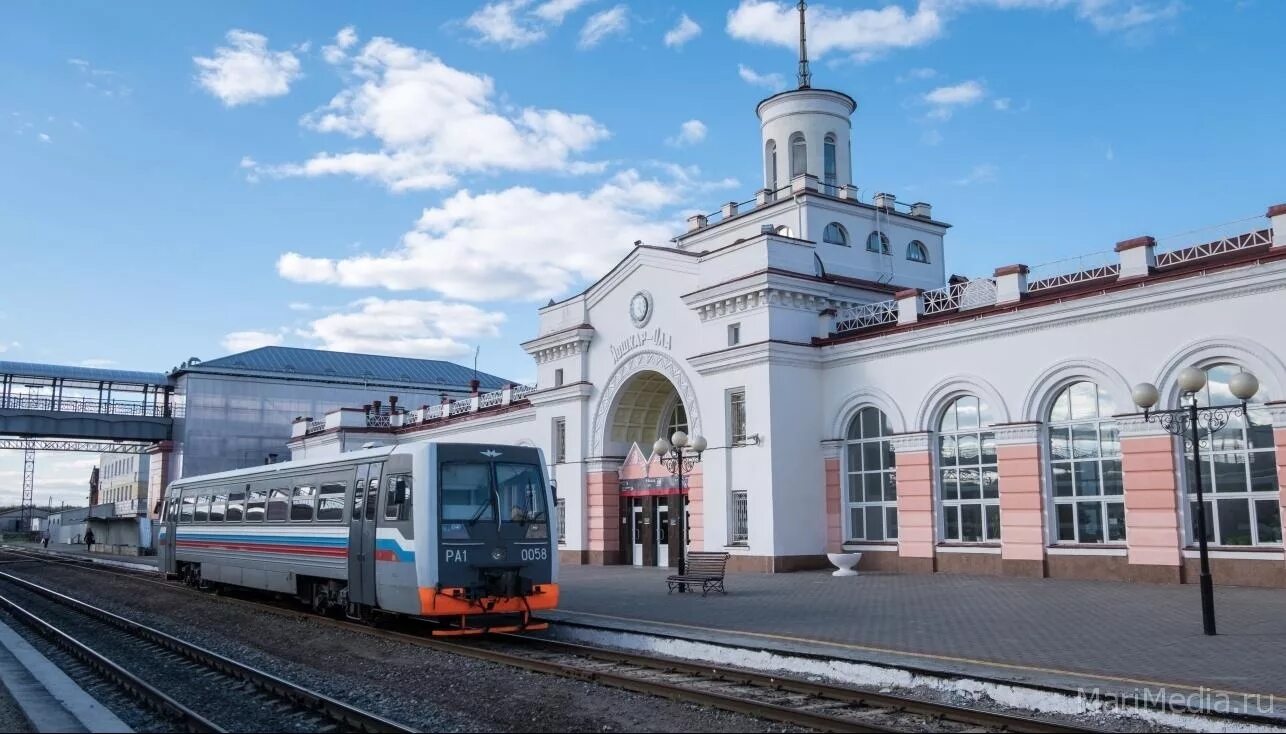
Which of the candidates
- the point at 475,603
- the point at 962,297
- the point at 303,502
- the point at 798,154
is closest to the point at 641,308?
the point at 798,154

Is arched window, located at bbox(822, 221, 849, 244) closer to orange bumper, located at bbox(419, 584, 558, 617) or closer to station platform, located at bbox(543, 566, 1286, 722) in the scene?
station platform, located at bbox(543, 566, 1286, 722)

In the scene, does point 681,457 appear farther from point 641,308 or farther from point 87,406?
point 87,406

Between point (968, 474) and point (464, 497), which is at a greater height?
point (968, 474)

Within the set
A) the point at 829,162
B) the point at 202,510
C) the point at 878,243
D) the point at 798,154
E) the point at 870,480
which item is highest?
the point at 798,154

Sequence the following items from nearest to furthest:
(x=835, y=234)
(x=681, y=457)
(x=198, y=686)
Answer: (x=198, y=686) → (x=681, y=457) → (x=835, y=234)

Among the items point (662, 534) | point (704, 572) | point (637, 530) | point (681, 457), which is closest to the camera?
point (704, 572)

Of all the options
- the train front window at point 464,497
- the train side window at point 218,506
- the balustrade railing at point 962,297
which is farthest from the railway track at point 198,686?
the balustrade railing at point 962,297

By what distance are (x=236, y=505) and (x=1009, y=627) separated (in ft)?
50.7

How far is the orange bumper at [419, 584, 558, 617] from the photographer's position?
1423 cm

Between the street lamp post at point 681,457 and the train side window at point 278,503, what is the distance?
7.82m

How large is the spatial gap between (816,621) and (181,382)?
174 feet

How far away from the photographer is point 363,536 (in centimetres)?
1578

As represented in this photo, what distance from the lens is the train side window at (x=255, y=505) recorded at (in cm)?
2016

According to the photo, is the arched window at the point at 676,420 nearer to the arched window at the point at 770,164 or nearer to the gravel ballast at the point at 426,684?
the arched window at the point at 770,164
